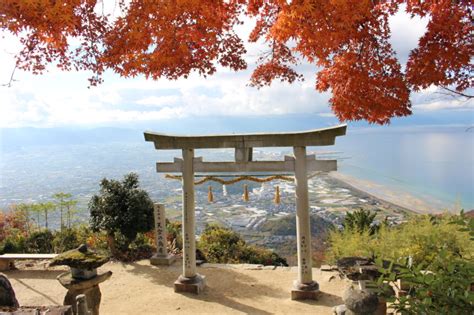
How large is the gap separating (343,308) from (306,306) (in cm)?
152

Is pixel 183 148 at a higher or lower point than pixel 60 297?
higher

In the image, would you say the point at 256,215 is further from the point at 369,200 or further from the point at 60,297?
the point at 60,297

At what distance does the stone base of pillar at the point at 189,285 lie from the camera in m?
7.73

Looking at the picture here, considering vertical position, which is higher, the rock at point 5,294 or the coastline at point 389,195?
the rock at point 5,294

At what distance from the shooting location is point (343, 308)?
5531 millimetres

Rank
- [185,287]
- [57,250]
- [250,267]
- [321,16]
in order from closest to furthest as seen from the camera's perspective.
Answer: [321,16] < [185,287] < [250,267] < [57,250]

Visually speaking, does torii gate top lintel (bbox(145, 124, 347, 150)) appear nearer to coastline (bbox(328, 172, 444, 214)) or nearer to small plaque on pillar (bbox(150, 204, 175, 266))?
small plaque on pillar (bbox(150, 204, 175, 266))

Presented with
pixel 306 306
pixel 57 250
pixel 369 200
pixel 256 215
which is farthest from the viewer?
pixel 369 200

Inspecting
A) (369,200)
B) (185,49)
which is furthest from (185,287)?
(369,200)

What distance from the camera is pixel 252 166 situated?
7430 millimetres

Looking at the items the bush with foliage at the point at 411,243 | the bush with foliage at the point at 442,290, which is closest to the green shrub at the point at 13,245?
the bush with foliage at the point at 411,243

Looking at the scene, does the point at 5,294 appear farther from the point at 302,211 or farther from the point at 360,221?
the point at 360,221

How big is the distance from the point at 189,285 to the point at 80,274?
3.01 m

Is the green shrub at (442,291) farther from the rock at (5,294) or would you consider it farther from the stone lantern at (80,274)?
the stone lantern at (80,274)
